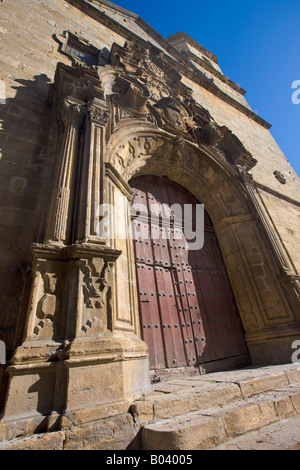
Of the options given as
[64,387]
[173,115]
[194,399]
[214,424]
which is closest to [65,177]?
[64,387]

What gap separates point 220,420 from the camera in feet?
4.34

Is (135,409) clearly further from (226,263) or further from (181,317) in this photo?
(226,263)

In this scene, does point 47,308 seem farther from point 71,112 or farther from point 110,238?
point 71,112

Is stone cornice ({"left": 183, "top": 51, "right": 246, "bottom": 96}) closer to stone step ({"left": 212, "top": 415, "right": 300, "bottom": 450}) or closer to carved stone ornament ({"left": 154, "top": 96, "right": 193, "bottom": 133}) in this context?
carved stone ornament ({"left": 154, "top": 96, "right": 193, "bottom": 133})

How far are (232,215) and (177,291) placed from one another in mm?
2221

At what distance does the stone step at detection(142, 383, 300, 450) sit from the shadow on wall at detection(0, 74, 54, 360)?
1.27m

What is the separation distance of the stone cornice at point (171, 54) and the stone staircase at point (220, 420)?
27.4 ft

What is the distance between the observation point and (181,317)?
3316 mm

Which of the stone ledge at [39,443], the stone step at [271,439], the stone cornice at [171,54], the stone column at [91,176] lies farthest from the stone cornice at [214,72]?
the stone ledge at [39,443]

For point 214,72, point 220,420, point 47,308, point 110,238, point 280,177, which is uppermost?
point 214,72

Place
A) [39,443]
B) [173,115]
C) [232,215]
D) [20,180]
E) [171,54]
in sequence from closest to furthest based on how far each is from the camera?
[39,443] → [20,180] → [232,215] → [173,115] → [171,54]

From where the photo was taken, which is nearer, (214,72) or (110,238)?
(110,238)

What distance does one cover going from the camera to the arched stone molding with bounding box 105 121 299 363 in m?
3.58
